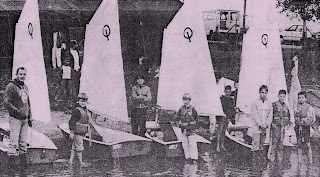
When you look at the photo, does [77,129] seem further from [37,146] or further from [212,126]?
[212,126]

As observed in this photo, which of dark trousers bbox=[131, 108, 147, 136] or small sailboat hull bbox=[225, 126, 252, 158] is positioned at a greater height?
dark trousers bbox=[131, 108, 147, 136]

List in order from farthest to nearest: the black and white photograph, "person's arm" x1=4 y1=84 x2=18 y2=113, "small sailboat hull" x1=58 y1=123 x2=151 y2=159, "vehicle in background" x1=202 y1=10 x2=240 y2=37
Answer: "vehicle in background" x1=202 y1=10 x2=240 y2=37, "small sailboat hull" x1=58 y1=123 x2=151 y2=159, the black and white photograph, "person's arm" x1=4 y1=84 x2=18 y2=113

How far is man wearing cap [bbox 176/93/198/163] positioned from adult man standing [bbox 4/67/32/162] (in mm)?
2258

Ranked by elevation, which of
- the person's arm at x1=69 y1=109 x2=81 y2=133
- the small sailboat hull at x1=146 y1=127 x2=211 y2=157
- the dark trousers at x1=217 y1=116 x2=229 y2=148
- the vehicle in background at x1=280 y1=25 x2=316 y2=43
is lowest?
the small sailboat hull at x1=146 y1=127 x2=211 y2=157

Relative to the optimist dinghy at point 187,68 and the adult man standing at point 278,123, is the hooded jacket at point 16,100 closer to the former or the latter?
the optimist dinghy at point 187,68

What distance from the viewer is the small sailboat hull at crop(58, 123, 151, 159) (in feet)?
27.7

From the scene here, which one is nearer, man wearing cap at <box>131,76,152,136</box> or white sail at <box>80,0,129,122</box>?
white sail at <box>80,0,129,122</box>

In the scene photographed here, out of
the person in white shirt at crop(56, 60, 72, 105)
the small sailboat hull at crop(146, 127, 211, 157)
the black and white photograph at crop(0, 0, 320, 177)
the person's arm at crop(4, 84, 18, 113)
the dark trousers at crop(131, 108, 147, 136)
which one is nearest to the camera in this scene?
the person's arm at crop(4, 84, 18, 113)

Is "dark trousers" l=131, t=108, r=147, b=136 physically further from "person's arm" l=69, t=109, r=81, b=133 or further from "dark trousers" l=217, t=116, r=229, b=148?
"person's arm" l=69, t=109, r=81, b=133

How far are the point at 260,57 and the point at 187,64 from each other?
129 centimetres

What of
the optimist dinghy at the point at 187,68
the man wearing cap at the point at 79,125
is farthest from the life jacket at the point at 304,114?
the man wearing cap at the point at 79,125

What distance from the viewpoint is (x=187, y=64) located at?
977cm

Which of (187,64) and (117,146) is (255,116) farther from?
(117,146)

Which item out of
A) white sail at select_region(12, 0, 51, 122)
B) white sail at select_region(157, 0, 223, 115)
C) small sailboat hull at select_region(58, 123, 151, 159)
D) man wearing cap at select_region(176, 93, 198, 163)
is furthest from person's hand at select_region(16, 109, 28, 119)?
white sail at select_region(157, 0, 223, 115)
